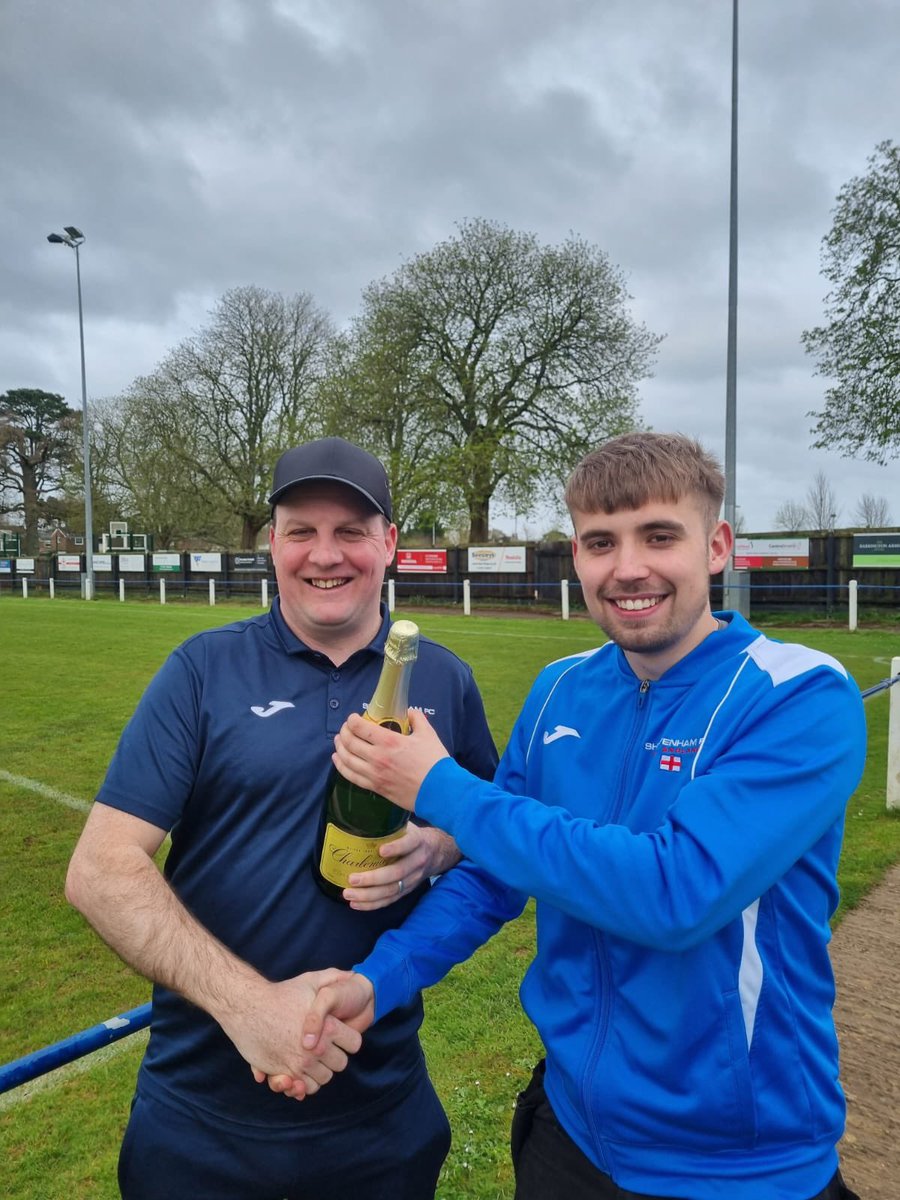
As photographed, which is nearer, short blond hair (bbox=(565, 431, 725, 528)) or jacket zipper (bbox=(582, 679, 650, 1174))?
jacket zipper (bbox=(582, 679, 650, 1174))

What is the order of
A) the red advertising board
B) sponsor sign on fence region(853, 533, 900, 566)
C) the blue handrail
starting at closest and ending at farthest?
the blue handrail < sponsor sign on fence region(853, 533, 900, 566) < the red advertising board

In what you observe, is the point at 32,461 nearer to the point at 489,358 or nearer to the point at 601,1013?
the point at 489,358

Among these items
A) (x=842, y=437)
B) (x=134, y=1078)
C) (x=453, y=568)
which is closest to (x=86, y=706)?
(x=134, y=1078)

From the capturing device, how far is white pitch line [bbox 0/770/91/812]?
6310 millimetres

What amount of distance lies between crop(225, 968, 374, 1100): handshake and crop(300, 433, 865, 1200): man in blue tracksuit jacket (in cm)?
2

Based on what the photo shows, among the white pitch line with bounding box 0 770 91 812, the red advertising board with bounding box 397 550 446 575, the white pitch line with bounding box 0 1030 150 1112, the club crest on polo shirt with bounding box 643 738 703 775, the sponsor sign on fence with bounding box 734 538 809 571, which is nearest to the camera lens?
the club crest on polo shirt with bounding box 643 738 703 775

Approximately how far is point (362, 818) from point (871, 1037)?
9.55 feet

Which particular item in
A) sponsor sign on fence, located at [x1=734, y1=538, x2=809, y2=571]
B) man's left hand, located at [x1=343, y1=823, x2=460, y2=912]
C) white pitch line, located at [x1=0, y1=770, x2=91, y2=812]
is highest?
sponsor sign on fence, located at [x1=734, y1=538, x2=809, y2=571]

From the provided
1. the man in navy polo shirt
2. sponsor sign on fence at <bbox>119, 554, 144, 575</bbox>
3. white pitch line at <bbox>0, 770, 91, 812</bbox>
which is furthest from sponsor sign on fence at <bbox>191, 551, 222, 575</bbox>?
the man in navy polo shirt

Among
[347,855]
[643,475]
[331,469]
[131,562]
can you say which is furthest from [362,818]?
[131,562]

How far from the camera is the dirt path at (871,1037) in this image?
105 inches

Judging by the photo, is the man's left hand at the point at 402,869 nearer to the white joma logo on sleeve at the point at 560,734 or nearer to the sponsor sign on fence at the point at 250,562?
the white joma logo on sleeve at the point at 560,734

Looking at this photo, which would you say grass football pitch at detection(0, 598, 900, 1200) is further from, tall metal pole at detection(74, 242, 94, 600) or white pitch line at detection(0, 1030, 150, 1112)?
tall metal pole at detection(74, 242, 94, 600)

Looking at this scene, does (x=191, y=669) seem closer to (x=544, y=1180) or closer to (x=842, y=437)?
(x=544, y=1180)
